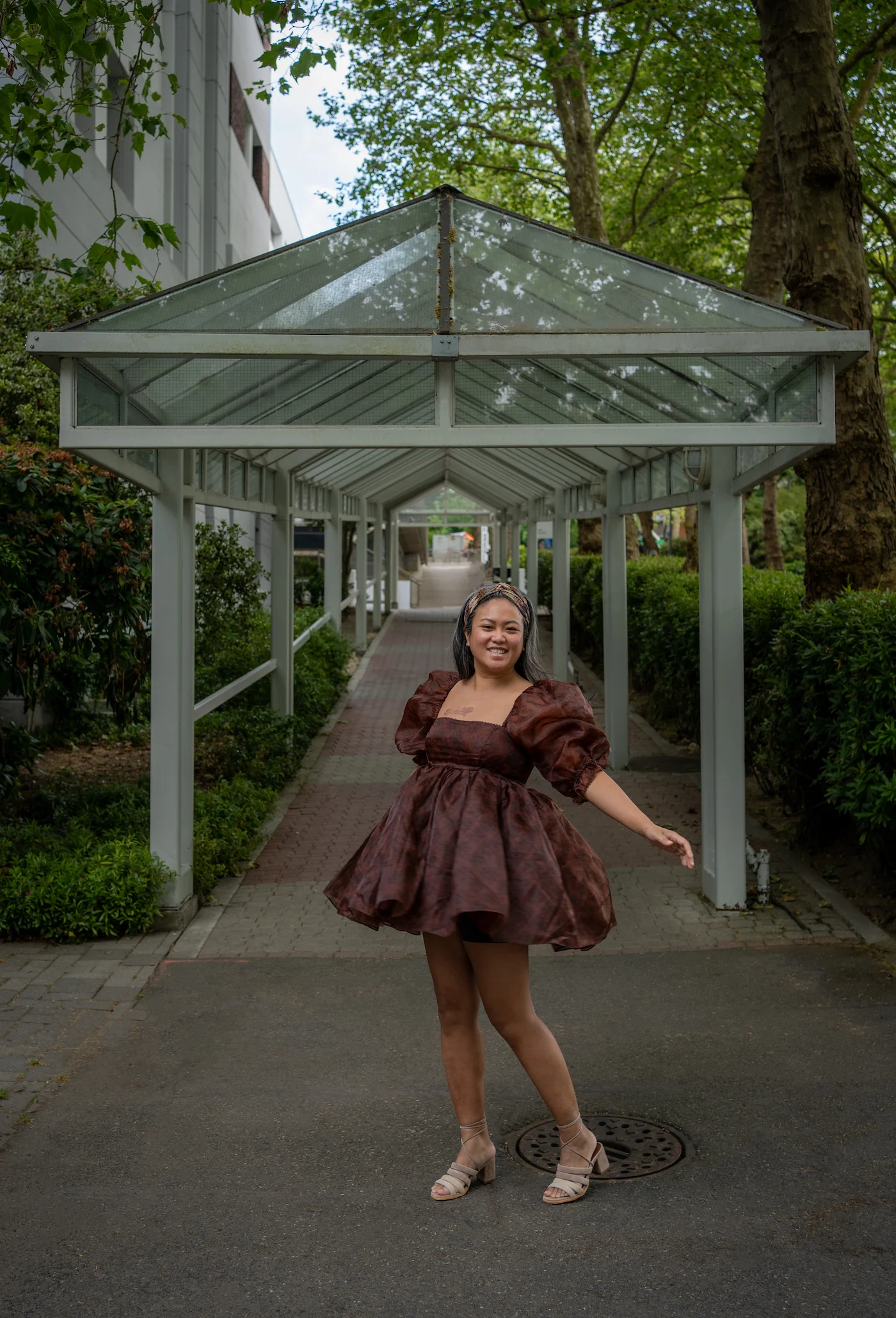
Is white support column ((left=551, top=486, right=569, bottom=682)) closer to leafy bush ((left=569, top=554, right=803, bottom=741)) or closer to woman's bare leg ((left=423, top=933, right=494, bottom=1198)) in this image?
leafy bush ((left=569, top=554, right=803, bottom=741))

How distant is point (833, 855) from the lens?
307 inches

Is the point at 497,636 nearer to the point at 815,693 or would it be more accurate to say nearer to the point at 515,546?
the point at 815,693

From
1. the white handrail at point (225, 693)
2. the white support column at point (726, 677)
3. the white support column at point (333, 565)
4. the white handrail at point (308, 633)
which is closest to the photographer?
the white support column at point (726, 677)

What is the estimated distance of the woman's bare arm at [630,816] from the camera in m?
3.45

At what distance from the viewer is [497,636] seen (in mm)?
3770

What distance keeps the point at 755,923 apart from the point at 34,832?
163 inches

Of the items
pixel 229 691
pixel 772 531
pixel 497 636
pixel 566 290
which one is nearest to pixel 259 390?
pixel 566 290

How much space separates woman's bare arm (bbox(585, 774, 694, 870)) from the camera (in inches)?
136

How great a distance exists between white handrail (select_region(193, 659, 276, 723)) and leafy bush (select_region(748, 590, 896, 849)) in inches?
135

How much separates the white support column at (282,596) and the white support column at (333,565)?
5.48 meters

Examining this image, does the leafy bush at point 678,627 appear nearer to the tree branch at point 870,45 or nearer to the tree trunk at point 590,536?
the tree branch at point 870,45

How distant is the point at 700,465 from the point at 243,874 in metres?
3.73

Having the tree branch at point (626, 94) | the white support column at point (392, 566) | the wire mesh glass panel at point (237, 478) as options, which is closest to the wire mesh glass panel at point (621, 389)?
the wire mesh glass panel at point (237, 478)

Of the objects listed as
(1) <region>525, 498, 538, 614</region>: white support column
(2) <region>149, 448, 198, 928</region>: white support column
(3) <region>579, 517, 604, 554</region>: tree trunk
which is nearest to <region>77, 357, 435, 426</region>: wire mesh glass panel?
(2) <region>149, 448, 198, 928</region>: white support column
